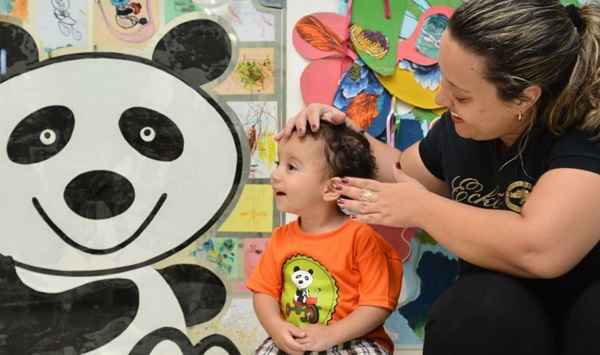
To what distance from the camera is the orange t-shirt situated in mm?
1254

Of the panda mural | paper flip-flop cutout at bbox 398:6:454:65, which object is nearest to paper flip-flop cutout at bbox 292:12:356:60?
paper flip-flop cutout at bbox 398:6:454:65

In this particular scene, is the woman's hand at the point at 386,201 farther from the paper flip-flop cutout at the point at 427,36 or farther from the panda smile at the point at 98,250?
the panda smile at the point at 98,250

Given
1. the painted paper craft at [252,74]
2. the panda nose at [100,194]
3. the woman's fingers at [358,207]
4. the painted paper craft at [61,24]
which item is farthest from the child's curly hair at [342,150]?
the painted paper craft at [61,24]

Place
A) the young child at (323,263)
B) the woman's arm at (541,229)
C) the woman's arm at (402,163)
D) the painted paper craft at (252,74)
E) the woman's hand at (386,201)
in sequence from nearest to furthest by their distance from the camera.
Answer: the woman's arm at (541,229)
the woman's hand at (386,201)
the young child at (323,263)
the woman's arm at (402,163)
the painted paper craft at (252,74)

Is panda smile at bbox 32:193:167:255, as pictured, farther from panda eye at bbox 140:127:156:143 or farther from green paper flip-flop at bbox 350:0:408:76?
green paper flip-flop at bbox 350:0:408:76

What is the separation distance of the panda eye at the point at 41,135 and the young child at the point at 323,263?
0.48 m

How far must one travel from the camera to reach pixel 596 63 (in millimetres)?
1049


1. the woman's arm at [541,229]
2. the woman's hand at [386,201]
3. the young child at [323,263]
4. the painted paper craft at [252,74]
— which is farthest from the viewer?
the painted paper craft at [252,74]

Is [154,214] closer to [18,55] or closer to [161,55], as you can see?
[161,55]

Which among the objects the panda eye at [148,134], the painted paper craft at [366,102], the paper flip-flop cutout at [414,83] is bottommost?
the panda eye at [148,134]

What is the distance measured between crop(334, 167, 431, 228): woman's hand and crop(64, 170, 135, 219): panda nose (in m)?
0.52

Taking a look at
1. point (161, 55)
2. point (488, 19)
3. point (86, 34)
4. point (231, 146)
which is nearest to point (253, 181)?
point (231, 146)

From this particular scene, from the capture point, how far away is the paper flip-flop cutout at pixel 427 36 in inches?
55.8

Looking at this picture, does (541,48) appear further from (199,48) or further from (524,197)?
(199,48)
